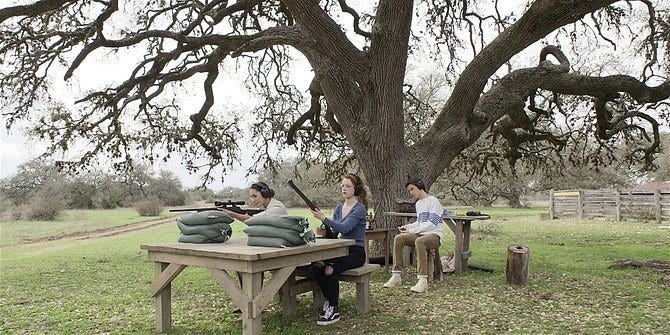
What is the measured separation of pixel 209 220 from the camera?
5367 millimetres

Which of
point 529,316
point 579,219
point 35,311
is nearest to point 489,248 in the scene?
point 529,316

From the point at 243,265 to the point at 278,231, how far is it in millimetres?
539

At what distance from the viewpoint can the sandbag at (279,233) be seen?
16.5 feet

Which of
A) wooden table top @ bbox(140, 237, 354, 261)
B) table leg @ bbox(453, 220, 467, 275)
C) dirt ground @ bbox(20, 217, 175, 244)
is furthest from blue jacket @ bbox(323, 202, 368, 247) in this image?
dirt ground @ bbox(20, 217, 175, 244)

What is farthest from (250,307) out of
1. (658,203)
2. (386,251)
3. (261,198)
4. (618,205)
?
(618,205)

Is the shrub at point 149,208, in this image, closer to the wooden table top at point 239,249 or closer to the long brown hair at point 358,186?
the long brown hair at point 358,186

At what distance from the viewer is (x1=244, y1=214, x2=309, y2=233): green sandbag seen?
502cm

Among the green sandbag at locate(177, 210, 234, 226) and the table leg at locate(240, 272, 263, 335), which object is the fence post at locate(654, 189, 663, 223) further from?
the table leg at locate(240, 272, 263, 335)

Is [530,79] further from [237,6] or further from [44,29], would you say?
[44,29]

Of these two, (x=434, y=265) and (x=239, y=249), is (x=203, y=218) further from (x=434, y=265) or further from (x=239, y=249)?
(x=434, y=265)

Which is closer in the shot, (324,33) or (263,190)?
(263,190)

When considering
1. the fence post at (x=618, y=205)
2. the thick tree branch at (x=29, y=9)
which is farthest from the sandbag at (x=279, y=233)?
the fence post at (x=618, y=205)

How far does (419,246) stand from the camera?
7.26 meters

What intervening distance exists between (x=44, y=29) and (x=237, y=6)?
3.23m
